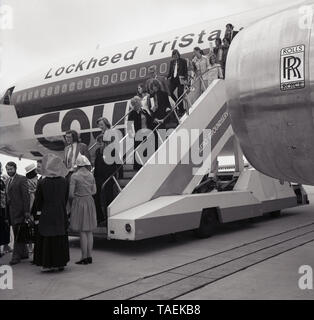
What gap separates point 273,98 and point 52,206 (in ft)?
10.7

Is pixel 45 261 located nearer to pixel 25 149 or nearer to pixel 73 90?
pixel 73 90

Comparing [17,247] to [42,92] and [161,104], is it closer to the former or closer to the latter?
[161,104]

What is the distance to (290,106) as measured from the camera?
369 cm

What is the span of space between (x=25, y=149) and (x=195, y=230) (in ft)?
29.7

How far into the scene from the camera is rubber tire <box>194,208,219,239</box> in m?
7.64

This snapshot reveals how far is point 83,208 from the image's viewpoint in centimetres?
594

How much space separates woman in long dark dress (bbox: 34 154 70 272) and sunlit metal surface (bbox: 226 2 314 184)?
8.91 feet

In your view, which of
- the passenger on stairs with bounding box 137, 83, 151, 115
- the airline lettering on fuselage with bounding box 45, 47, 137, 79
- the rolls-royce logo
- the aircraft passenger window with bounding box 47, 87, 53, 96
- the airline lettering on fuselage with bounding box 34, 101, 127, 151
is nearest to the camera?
the rolls-royce logo

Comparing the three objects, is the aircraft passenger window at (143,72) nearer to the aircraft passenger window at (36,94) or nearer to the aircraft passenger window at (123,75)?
the aircraft passenger window at (123,75)

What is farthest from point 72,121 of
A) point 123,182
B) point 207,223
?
point 207,223

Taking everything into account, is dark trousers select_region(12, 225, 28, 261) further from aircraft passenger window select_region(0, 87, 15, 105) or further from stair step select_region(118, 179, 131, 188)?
aircraft passenger window select_region(0, 87, 15, 105)

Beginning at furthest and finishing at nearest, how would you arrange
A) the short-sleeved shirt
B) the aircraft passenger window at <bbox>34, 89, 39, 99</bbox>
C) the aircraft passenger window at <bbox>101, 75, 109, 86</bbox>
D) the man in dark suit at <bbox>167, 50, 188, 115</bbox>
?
the aircraft passenger window at <bbox>34, 89, 39, 99</bbox>
the aircraft passenger window at <bbox>101, 75, 109, 86</bbox>
the man in dark suit at <bbox>167, 50, 188, 115</bbox>
the short-sleeved shirt

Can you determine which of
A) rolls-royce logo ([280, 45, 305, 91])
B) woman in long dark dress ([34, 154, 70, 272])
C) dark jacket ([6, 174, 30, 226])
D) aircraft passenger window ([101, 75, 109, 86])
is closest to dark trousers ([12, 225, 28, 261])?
dark jacket ([6, 174, 30, 226])
